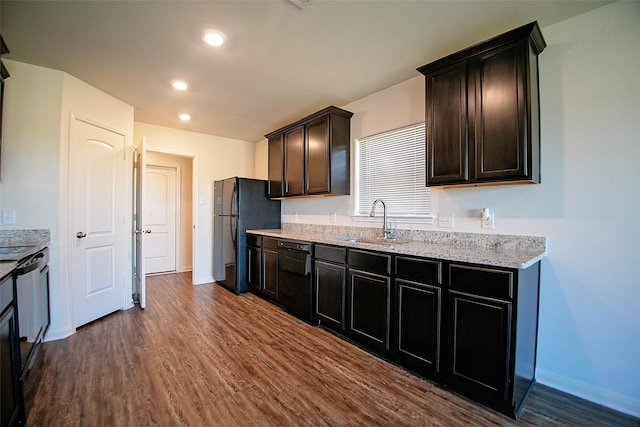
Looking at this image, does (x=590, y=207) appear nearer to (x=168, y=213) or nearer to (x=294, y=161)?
(x=294, y=161)

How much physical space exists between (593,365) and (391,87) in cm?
279

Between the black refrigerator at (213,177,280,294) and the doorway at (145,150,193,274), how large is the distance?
4.37 ft

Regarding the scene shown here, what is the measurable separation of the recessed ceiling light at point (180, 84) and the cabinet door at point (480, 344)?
3112mm

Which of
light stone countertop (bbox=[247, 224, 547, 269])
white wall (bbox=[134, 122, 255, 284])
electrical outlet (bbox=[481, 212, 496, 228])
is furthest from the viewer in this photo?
white wall (bbox=[134, 122, 255, 284])

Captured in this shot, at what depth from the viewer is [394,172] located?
9.94 ft

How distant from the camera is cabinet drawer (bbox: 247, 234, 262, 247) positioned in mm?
3930

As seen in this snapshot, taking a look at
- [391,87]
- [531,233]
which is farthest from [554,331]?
[391,87]

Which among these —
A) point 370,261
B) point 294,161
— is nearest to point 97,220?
point 294,161

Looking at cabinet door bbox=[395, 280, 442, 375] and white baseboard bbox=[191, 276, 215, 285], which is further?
white baseboard bbox=[191, 276, 215, 285]

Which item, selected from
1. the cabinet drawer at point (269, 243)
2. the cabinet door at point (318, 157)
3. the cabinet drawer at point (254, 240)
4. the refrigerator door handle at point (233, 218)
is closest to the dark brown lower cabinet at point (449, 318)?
the cabinet door at point (318, 157)

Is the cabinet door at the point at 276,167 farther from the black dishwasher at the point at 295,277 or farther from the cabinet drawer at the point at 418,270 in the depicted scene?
the cabinet drawer at the point at 418,270

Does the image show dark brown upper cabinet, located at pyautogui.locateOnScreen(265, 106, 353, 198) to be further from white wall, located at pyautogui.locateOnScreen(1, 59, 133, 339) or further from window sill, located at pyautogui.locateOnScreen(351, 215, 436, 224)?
white wall, located at pyautogui.locateOnScreen(1, 59, 133, 339)

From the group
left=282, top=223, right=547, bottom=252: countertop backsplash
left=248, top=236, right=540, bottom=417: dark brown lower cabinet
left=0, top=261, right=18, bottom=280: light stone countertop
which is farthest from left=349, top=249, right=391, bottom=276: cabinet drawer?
left=0, top=261, right=18, bottom=280: light stone countertop

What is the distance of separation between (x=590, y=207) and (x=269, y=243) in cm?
309
